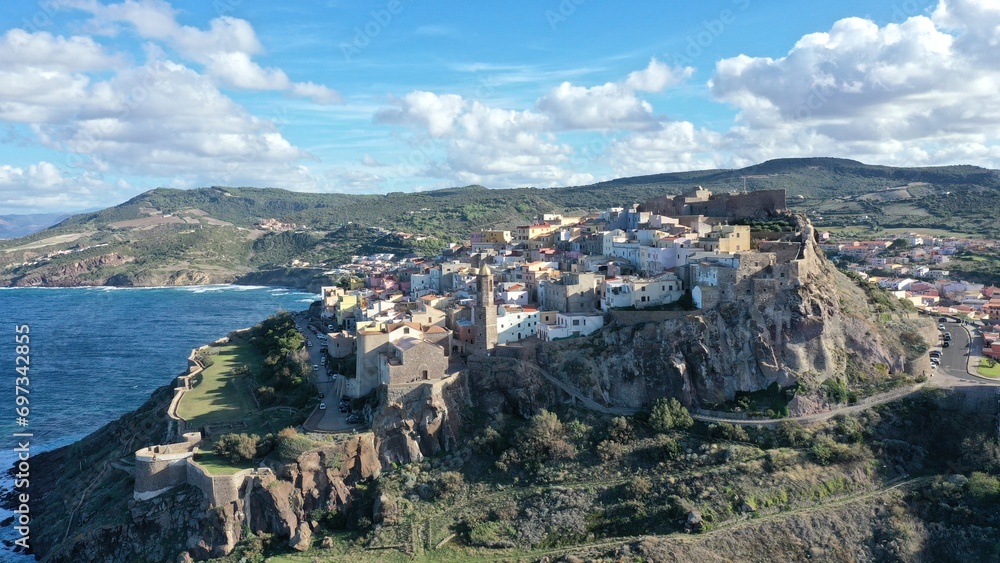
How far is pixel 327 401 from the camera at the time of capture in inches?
1655

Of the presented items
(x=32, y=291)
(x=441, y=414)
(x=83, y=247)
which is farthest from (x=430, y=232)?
(x=441, y=414)

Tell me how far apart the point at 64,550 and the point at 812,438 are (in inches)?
1464

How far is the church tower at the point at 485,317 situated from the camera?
4075 cm

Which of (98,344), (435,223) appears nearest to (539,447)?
(98,344)

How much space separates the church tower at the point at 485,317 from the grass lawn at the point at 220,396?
46.2ft

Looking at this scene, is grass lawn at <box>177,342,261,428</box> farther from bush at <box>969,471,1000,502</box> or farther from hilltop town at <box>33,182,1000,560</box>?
bush at <box>969,471,1000,502</box>

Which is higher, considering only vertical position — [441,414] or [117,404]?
[441,414]

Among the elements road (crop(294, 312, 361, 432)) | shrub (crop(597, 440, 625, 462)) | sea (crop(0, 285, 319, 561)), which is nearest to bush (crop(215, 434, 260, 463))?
road (crop(294, 312, 361, 432))

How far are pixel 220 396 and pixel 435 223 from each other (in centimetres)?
11685

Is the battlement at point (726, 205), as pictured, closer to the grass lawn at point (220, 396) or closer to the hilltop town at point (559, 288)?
the hilltop town at point (559, 288)

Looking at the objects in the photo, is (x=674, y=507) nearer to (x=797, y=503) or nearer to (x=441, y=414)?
(x=797, y=503)

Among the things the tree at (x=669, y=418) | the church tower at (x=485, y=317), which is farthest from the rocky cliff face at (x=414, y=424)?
the tree at (x=669, y=418)

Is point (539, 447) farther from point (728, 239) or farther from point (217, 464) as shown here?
point (728, 239)

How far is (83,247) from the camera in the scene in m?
176
